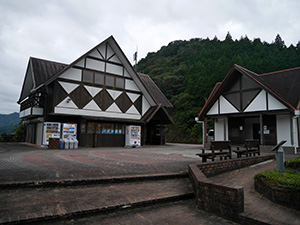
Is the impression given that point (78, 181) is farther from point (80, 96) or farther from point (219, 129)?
point (219, 129)

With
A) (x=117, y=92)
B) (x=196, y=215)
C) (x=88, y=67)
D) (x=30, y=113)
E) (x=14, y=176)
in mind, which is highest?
(x=88, y=67)

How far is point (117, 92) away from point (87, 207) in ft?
51.6

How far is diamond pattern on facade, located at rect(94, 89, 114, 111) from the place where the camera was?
1776 centimetres

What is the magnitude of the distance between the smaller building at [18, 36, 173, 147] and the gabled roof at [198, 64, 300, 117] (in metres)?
6.28

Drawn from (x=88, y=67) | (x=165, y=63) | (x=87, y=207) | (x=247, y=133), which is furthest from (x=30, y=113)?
(x=165, y=63)

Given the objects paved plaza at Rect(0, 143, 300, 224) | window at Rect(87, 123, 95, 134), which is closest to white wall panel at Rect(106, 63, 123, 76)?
window at Rect(87, 123, 95, 134)

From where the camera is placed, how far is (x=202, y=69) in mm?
42188

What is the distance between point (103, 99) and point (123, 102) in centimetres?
197

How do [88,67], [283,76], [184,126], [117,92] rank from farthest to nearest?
[184,126] < [117,92] < [88,67] < [283,76]

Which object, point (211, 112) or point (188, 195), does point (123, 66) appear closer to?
point (211, 112)

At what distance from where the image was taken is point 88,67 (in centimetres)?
1747

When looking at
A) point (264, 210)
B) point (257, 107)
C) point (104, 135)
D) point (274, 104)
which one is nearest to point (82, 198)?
point (264, 210)

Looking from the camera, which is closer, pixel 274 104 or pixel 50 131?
pixel 274 104

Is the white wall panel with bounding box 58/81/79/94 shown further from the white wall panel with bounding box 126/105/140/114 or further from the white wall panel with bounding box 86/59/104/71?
the white wall panel with bounding box 126/105/140/114
